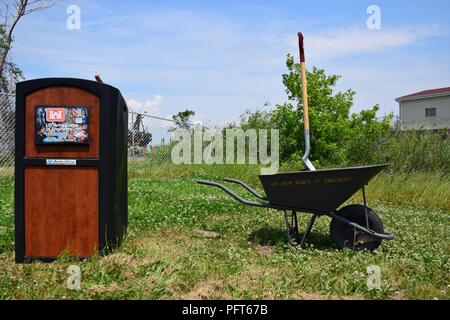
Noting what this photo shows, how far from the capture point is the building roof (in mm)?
35950

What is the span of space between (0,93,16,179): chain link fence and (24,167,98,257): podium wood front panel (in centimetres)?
856

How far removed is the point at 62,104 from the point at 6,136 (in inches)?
373

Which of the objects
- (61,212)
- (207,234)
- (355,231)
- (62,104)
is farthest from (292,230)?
(62,104)

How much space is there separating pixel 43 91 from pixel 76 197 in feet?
3.31

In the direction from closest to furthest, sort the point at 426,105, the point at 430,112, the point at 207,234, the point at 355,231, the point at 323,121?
the point at 355,231, the point at 207,234, the point at 323,121, the point at 430,112, the point at 426,105

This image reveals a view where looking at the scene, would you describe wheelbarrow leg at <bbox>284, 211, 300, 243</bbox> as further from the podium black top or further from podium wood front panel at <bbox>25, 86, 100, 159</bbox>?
the podium black top

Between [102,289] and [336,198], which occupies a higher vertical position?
[336,198]

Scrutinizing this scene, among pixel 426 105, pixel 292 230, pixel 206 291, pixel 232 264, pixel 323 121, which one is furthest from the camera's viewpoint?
pixel 426 105

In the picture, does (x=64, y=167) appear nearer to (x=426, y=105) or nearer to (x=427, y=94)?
(x=427, y=94)

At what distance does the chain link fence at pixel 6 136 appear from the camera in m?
12.0

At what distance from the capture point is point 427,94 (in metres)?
37.0

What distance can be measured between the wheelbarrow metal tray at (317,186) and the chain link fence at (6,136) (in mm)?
9299
